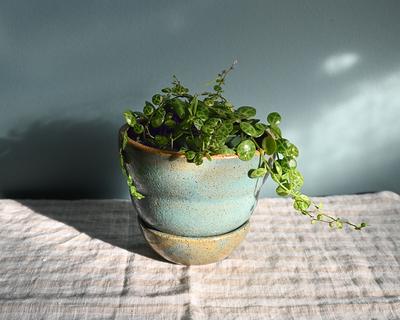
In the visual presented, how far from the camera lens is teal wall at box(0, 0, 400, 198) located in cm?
98

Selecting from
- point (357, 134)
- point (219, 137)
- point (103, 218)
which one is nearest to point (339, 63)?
point (357, 134)

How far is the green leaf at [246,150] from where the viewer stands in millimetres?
699

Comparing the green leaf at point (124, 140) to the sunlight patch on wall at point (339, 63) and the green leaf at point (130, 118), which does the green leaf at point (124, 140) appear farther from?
the sunlight patch on wall at point (339, 63)

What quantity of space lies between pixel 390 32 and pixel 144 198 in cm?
64

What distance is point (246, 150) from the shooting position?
701 mm

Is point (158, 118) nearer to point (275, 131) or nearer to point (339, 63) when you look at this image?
point (275, 131)

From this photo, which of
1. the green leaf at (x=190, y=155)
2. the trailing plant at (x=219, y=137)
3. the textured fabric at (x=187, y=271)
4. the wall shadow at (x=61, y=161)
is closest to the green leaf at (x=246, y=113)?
the trailing plant at (x=219, y=137)

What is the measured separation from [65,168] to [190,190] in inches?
17.3

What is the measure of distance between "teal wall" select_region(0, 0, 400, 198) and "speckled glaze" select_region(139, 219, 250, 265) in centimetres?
31

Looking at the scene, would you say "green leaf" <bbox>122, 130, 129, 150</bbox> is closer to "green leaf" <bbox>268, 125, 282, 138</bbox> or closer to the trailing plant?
the trailing plant

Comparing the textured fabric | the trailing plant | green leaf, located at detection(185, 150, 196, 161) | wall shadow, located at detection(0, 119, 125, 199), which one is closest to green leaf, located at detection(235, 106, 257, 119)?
the trailing plant

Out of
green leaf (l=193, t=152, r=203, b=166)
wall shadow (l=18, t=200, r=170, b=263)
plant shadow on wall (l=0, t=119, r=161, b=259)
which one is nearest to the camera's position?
green leaf (l=193, t=152, r=203, b=166)

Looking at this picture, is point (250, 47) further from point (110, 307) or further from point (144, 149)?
point (110, 307)

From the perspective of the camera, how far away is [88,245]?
896 mm
